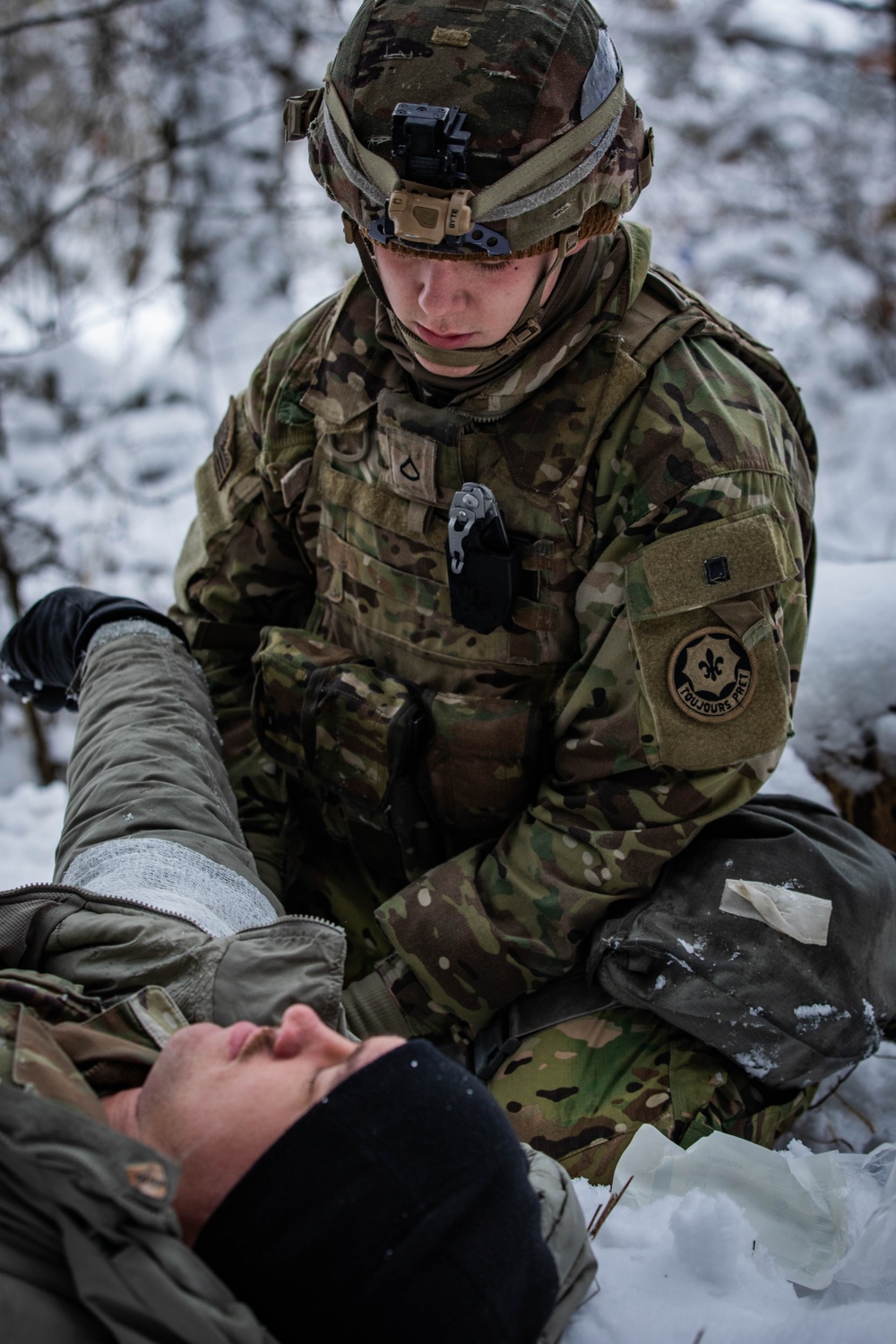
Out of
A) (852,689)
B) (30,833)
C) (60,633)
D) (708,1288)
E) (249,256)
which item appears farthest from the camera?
(249,256)

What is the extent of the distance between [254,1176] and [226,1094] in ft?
0.36

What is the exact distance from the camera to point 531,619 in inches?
91.3

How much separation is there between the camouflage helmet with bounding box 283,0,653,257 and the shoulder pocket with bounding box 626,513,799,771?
611mm

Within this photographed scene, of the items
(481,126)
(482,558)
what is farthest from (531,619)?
(481,126)

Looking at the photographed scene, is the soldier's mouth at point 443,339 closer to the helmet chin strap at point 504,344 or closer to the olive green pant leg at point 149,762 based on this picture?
the helmet chin strap at point 504,344

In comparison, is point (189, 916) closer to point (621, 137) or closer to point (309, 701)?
point (309, 701)

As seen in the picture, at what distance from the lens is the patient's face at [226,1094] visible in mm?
1284

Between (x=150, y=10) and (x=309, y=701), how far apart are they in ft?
18.5

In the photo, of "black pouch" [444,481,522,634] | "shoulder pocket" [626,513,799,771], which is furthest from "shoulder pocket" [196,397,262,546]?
"shoulder pocket" [626,513,799,771]

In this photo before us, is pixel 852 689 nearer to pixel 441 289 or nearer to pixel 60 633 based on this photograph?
pixel 441 289

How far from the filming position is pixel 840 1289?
1.68m

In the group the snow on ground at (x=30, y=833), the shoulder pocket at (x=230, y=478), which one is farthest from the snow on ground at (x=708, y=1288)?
the snow on ground at (x=30, y=833)

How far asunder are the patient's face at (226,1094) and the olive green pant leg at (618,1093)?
37.1 inches

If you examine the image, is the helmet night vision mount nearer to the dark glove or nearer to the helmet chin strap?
the helmet chin strap
